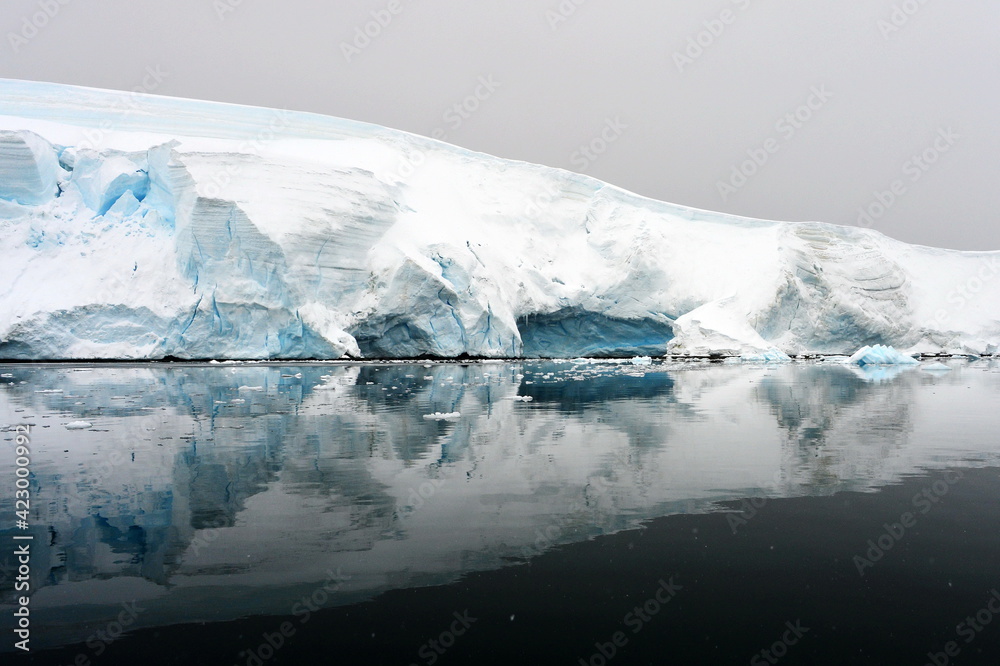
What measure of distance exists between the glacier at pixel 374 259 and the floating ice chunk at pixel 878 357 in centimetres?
275

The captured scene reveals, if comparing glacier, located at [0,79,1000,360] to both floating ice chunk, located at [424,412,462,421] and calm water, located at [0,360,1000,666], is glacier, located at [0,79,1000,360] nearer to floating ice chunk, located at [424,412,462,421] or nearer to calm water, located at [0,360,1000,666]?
floating ice chunk, located at [424,412,462,421]

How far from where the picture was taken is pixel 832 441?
225 inches

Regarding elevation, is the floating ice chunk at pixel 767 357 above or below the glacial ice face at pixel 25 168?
below

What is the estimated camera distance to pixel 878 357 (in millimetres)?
22156

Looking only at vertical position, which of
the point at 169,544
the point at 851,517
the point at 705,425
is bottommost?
the point at 705,425

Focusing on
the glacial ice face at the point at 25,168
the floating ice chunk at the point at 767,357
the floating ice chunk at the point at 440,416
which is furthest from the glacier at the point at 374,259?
the floating ice chunk at the point at 440,416

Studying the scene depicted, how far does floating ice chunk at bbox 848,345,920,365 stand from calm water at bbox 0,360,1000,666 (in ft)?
56.2

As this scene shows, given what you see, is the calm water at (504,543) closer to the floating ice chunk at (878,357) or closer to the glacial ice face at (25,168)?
the glacial ice face at (25,168)

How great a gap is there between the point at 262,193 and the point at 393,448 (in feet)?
56.2

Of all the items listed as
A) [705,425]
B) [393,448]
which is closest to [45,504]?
[393,448]

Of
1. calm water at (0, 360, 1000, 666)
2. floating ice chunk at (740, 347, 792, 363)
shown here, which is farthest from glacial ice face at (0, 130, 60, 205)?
floating ice chunk at (740, 347, 792, 363)

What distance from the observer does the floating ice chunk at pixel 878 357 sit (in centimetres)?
2211

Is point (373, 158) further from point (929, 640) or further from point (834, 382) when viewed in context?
point (929, 640)

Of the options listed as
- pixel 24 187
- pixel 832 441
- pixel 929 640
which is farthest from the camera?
pixel 24 187
